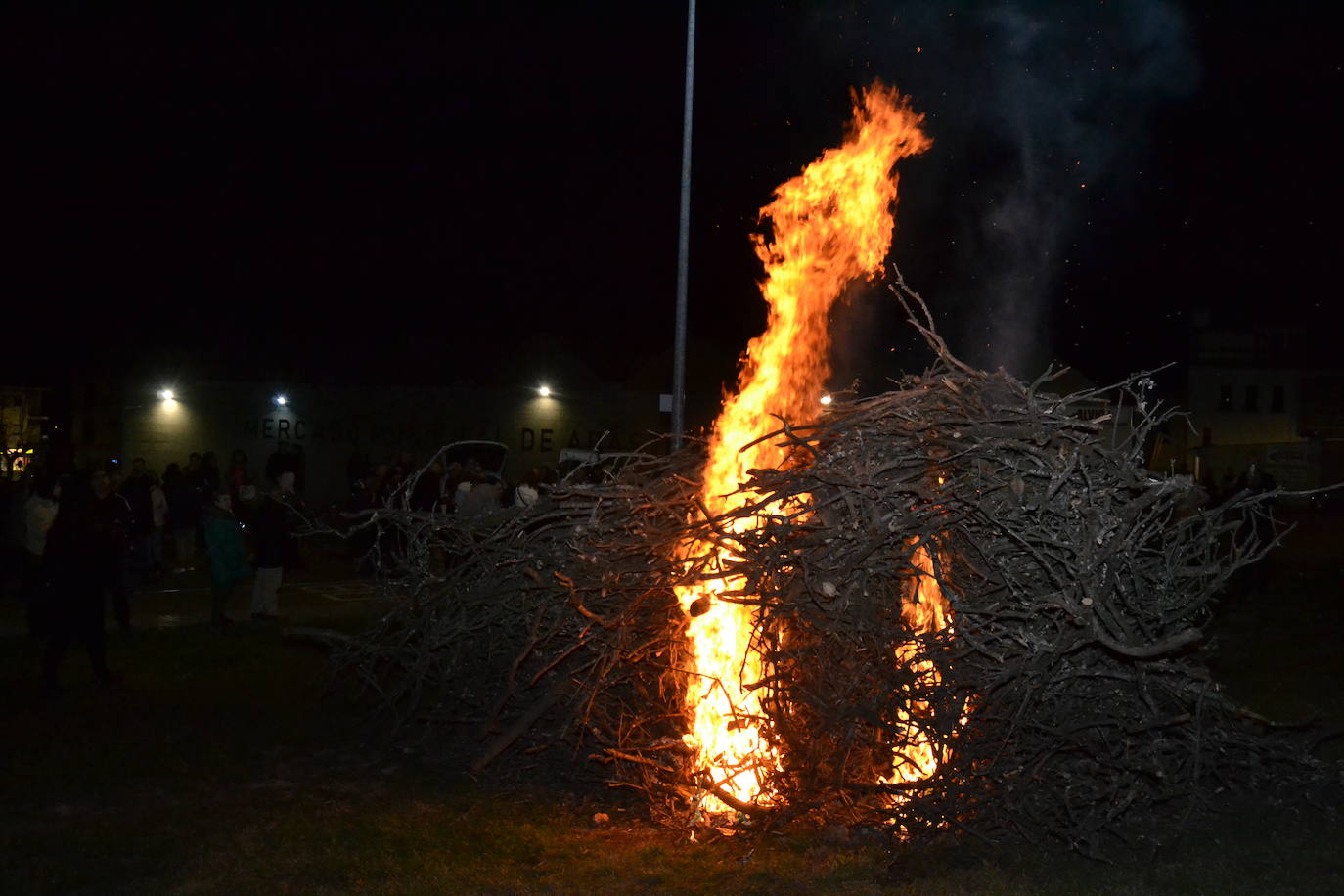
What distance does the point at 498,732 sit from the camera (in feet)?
25.4

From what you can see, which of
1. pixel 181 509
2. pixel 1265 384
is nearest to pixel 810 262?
pixel 181 509

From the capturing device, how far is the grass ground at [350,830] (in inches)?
214

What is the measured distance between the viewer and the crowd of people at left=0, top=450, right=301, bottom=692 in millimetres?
9219

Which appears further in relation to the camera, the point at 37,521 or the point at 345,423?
the point at 345,423

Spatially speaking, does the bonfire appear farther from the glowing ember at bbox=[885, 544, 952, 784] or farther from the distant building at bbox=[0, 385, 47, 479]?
the distant building at bbox=[0, 385, 47, 479]

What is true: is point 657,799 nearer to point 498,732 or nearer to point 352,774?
point 498,732

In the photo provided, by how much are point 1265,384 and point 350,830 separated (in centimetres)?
5389

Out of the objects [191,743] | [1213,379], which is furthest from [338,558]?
[1213,379]

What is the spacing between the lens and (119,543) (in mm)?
11414

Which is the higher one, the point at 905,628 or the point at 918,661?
the point at 905,628

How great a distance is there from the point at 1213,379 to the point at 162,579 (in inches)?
1925

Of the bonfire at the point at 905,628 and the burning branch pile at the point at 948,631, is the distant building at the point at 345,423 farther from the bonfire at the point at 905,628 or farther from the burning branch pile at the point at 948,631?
the burning branch pile at the point at 948,631

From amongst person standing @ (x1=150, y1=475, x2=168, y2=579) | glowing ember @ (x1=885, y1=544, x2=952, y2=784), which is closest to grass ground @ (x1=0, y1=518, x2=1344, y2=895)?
glowing ember @ (x1=885, y1=544, x2=952, y2=784)

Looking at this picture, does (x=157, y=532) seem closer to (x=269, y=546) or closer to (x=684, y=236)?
(x=269, y=546)
